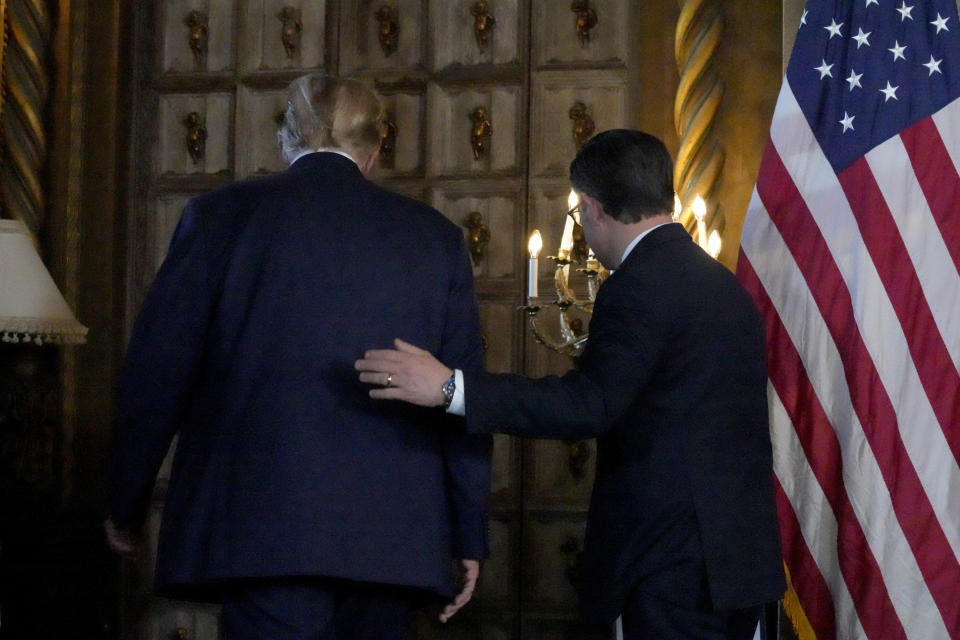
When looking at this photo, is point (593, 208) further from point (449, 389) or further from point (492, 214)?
point (492, 214)

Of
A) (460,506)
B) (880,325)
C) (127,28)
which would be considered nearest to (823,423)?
(880,325)

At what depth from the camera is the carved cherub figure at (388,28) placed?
4.22m

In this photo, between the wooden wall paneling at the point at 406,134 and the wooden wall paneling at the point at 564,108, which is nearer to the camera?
the wooden wall paneling at the point at 564,108

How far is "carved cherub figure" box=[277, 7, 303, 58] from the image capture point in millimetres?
4301

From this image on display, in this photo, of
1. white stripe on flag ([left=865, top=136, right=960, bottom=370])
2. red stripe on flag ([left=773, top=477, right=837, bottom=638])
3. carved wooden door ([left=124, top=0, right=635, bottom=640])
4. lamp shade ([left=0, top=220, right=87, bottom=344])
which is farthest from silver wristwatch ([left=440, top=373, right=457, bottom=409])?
carved wooden door ([left=124, top=0, right=635, bottom=640])

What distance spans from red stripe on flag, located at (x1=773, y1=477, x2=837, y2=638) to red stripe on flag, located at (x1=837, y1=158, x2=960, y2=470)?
42cm

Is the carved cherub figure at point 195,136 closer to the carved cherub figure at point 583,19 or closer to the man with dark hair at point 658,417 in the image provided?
the carved cherub figure at point 583,19

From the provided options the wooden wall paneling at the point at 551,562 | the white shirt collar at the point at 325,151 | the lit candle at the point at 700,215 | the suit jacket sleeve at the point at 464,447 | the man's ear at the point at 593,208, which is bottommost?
the wooden wall paneling at the point at 551,562

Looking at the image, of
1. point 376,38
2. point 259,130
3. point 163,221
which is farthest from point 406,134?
point 163,221

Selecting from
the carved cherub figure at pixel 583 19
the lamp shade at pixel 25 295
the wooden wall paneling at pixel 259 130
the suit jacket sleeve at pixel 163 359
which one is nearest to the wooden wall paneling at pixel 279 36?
the wooden wall paneling at pixel 259 130

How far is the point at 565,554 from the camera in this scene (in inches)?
157

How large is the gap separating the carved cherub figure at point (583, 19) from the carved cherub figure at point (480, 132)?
0.41 meters

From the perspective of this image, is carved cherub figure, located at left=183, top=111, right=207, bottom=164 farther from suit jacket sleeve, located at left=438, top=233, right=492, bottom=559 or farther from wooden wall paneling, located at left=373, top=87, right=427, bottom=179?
suit jacket sleeve, located at left=438, top=233, right=492, bottom=559

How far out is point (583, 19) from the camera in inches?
160
